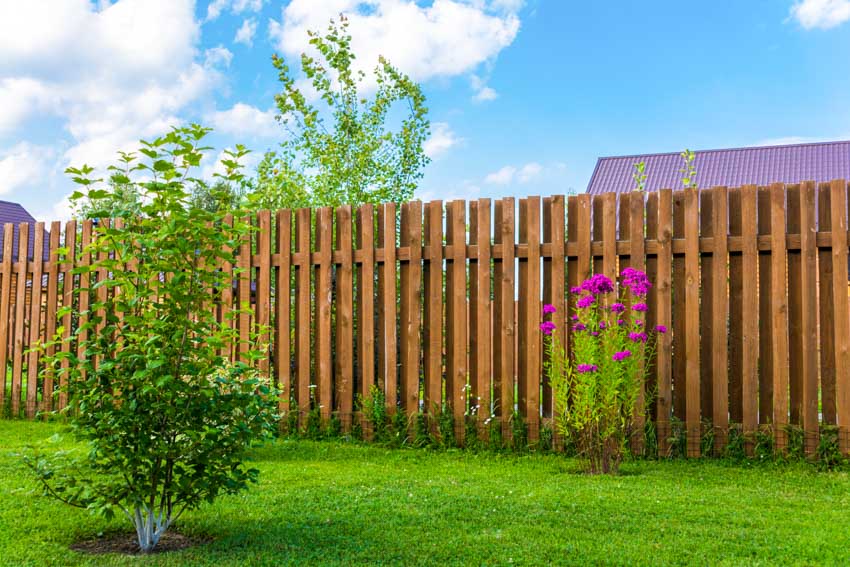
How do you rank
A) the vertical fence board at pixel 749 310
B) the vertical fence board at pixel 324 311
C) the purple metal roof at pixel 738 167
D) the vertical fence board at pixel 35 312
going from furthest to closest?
the purple metal roof at pixel 738 167, the vertical fence board at pixel 35 312, the vertical fence board at pixel 324 311, the vertical fence board at pixel 749 310

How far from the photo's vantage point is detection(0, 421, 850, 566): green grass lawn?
11.6 ft

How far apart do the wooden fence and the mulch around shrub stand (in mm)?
2428

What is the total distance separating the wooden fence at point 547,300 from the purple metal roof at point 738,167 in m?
16.2

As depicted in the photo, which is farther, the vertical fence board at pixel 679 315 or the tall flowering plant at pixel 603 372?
the vertical fence board at pixel 679 315

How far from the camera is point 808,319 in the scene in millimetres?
5844

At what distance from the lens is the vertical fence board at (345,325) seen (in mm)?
7020

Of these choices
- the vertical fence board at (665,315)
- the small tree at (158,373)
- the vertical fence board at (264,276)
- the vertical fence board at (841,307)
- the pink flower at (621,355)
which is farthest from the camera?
the vertical fence board at (264,276)

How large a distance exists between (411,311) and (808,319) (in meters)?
3.10

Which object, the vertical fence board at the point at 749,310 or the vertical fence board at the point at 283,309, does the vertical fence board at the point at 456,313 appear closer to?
the vertical fence board at the point at 283,309

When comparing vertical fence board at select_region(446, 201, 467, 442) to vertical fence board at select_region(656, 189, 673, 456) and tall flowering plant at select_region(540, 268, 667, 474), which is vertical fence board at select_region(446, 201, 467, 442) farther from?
vertical fence board at select_region(656, 189, 673, 456)

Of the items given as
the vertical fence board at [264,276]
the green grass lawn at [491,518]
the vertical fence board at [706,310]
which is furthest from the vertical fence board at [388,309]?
the vertical fence board at [706,310]

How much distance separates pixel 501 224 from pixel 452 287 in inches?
26.5

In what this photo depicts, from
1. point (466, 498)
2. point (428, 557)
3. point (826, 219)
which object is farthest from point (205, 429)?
point (826, 219)

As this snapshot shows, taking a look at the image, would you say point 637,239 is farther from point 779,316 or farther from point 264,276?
point 264,276
